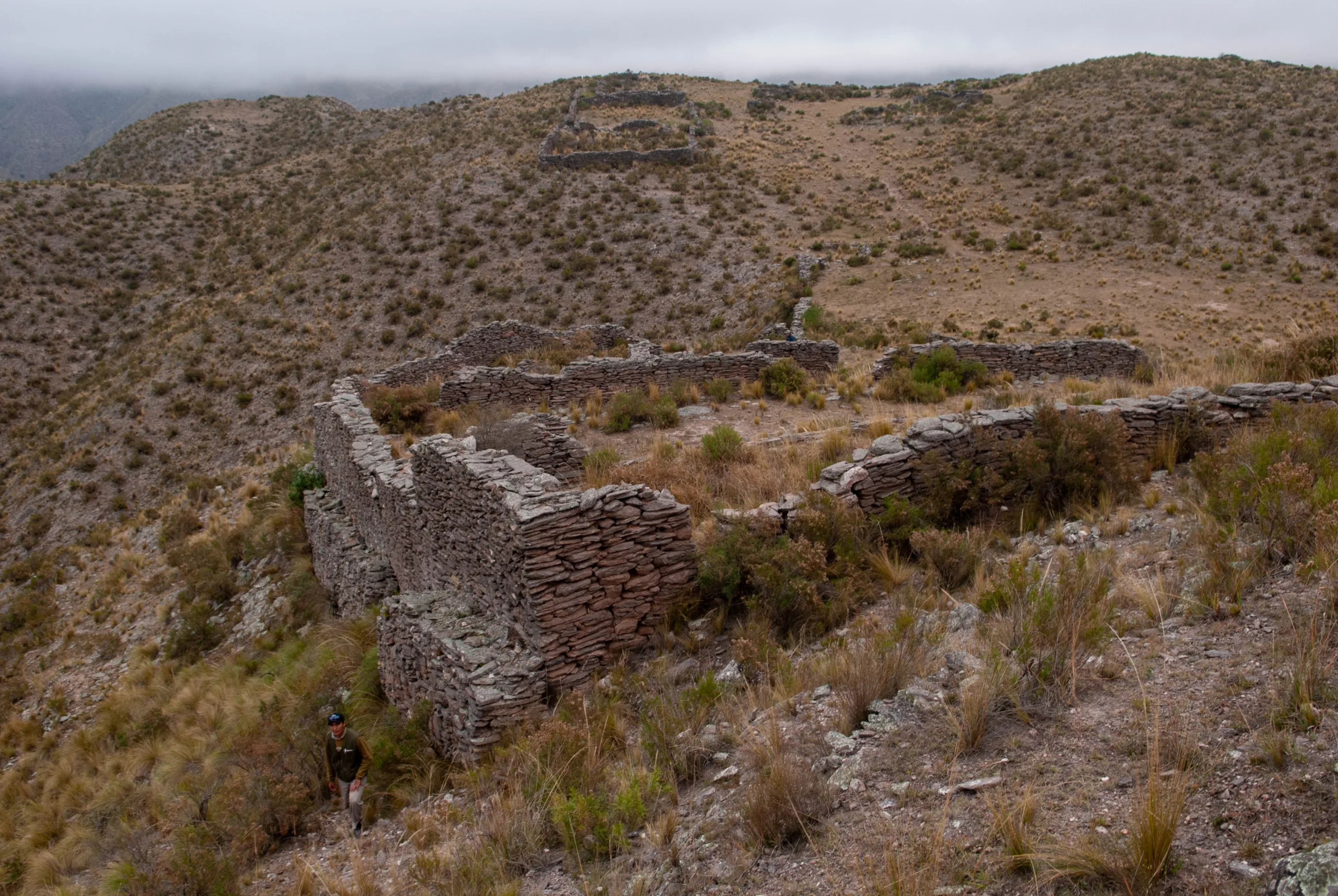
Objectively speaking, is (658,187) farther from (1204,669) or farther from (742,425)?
(1204,669)

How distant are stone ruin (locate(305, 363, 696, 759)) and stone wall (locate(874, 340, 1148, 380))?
38.6 feet

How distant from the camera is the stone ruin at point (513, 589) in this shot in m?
6.42

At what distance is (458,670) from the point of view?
664 cm

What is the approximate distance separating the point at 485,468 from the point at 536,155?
1589 inches

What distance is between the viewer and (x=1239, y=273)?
26531mm

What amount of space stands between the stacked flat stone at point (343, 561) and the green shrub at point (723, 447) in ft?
16.7

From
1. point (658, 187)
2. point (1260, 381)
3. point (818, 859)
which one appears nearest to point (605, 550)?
point (818, 859)

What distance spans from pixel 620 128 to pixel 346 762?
164 feet

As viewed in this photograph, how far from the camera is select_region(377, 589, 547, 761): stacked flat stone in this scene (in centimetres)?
630

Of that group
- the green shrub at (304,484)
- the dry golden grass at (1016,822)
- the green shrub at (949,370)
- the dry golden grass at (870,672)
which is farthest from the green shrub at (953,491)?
the green shrub at (304,484)

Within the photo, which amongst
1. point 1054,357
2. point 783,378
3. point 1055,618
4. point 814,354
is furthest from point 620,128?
point 1055,618

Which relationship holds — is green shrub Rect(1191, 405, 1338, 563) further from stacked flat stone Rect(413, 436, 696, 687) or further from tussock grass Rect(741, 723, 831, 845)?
stacked flat stone Rect(413, 436, 696, 687)

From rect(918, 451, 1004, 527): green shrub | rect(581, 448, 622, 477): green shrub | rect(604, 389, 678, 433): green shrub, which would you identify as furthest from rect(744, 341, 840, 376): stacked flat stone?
rect(918, 451, 1004, 527): green shrub

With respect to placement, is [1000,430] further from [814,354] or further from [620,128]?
[620,128]
